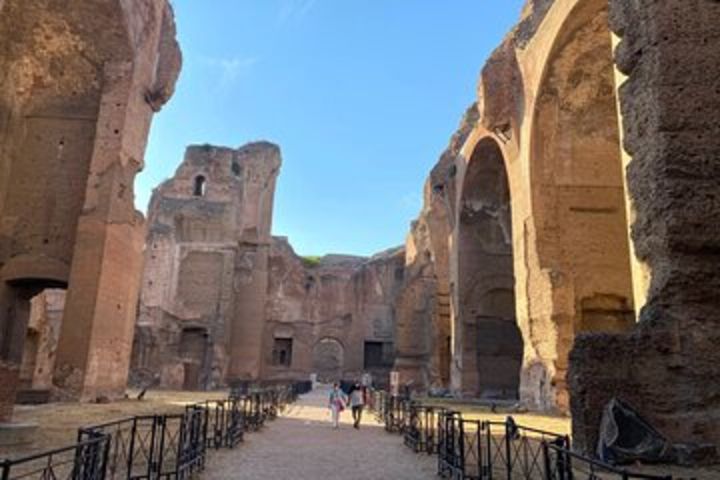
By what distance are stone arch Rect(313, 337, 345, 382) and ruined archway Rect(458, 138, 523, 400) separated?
20.2 m

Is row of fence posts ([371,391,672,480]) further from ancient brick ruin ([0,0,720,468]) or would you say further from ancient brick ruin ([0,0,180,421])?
ancient brick ruin ([0,0,180,421])

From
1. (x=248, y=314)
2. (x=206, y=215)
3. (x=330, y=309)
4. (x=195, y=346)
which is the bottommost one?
(x=195, y=346)

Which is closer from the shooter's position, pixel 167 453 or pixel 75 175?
pixel 167 453

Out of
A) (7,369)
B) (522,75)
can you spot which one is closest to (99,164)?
(7,369)

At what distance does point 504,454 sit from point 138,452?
4272mm

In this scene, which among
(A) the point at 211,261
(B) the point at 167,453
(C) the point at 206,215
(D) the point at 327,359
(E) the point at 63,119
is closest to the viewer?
(B) the point at 167,453

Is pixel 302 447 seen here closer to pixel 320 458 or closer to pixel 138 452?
pixel 320 458

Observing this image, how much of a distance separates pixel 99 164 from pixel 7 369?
8.55m

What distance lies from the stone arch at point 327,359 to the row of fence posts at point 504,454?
28.7 meters

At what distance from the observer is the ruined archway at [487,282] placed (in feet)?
61.2

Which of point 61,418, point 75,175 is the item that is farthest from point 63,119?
point 61,418

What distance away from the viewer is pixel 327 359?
3859cm

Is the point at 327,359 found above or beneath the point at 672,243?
beneath

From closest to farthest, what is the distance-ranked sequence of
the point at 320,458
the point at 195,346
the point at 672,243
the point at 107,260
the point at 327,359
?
1. the point at 672,243
2. the point at 320,458
3. the point at 107,260
4. the point at 195,346
5. the point at 327,359
